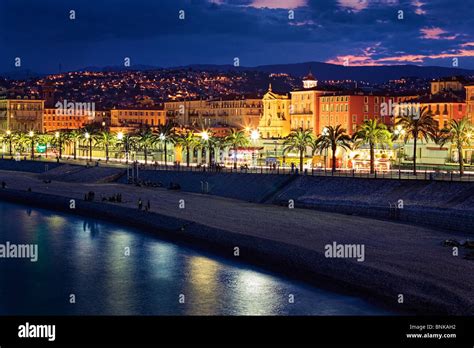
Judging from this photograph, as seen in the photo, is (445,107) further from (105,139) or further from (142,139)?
(105,139)

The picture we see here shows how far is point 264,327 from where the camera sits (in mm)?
33938

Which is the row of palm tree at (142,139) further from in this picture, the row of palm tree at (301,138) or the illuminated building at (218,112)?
the illuminated building at (218,112)

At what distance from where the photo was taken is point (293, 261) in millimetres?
44031

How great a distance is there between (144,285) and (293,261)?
A: 789 cm

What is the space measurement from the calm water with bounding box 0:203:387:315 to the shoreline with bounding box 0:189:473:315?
1.03 m

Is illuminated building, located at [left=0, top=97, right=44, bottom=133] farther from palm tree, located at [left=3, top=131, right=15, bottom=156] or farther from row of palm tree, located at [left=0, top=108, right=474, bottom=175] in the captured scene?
palm tree, located at [left=3, top=131, right=15, bottom=156]

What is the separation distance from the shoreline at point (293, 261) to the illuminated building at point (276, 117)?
54.8 meters

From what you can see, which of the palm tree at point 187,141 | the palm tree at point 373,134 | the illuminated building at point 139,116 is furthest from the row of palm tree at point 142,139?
the illuminated building at point 139,116

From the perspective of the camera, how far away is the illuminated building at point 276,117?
120 m

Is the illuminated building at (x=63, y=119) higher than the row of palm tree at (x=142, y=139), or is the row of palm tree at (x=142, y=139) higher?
the illuminated building at (x=63, y=119)

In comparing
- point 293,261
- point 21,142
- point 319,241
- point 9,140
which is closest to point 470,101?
point 319,241

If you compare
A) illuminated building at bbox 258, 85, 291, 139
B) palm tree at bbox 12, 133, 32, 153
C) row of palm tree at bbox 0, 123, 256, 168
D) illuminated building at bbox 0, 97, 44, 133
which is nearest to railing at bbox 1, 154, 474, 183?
row of palm tree at bbox 0, 123, 256, 168

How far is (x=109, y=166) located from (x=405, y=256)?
62604 millimetres

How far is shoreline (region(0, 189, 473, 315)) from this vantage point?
3545 centimetres
